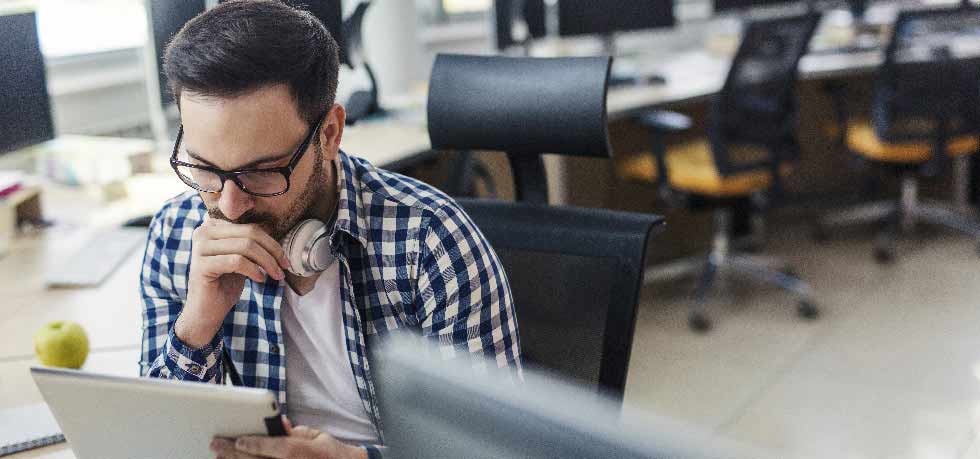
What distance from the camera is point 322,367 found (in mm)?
1197

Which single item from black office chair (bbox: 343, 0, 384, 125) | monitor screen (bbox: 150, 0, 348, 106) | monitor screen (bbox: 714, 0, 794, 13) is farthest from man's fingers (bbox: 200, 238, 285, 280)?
monitor screen (bbox: 714, 0, 794, 13)

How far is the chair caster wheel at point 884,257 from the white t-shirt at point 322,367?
3.04 metres

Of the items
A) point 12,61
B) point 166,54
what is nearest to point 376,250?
point 166,54

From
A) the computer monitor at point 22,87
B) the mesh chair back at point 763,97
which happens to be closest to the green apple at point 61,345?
the computer monitor at point 22,87

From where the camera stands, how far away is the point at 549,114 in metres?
1.34

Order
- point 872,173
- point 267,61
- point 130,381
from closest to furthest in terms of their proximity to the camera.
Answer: point 130,381, point 267,61, point 872,173

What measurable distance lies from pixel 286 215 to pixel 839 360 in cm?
220

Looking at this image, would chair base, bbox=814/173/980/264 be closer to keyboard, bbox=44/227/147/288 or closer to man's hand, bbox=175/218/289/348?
keyboard, bbox=44/227/147/288

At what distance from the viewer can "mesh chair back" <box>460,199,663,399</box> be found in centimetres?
128

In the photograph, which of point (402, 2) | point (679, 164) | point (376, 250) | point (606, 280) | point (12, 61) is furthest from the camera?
point (402, 2)

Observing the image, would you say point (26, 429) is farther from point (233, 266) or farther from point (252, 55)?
point (252, 55)

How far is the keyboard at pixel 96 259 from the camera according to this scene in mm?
1750

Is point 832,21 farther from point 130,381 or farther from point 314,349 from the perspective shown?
point 130,381

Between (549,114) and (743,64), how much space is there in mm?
1933
